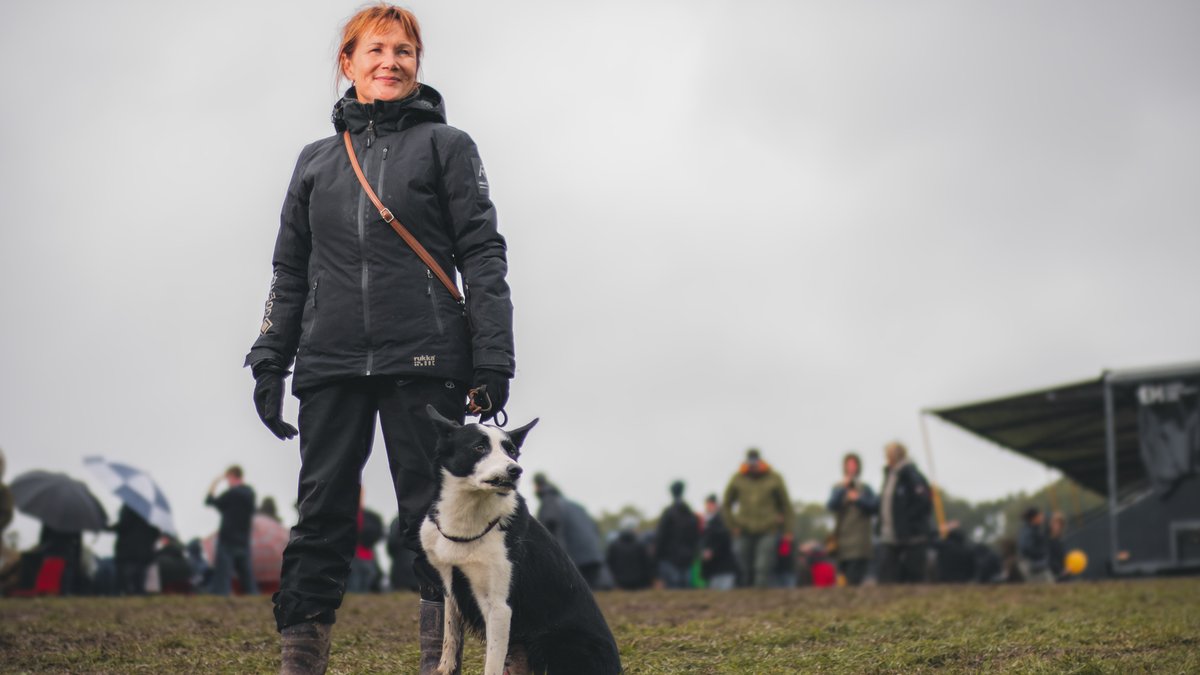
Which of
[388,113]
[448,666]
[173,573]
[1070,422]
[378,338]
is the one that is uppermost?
[1070,422]

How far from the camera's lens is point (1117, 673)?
5.89 meters

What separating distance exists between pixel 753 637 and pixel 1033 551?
1479 cm

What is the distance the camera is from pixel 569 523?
18156 mm

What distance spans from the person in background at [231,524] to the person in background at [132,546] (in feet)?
3.28

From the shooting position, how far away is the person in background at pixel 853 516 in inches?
711

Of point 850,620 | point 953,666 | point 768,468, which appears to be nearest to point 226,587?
point 768,468

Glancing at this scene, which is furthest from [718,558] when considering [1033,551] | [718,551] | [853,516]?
[1033,551]

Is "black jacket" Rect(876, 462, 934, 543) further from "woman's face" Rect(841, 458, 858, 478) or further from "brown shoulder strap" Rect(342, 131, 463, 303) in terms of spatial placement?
"brown shoulder strap" Rect(342, 131, 463, 303)

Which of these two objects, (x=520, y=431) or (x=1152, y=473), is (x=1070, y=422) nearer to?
(x=1152, y=473)

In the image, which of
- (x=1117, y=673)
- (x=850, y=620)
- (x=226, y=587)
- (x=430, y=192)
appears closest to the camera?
(x=430, y=192)

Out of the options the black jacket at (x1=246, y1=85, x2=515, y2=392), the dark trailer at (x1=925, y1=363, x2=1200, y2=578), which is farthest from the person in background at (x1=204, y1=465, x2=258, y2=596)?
the black jacket at (x1=246, y1=85, x2=515, y2=392)

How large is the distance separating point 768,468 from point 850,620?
9723 mm

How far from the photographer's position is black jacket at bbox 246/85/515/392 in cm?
473

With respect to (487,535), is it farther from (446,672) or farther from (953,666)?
(953,666)
